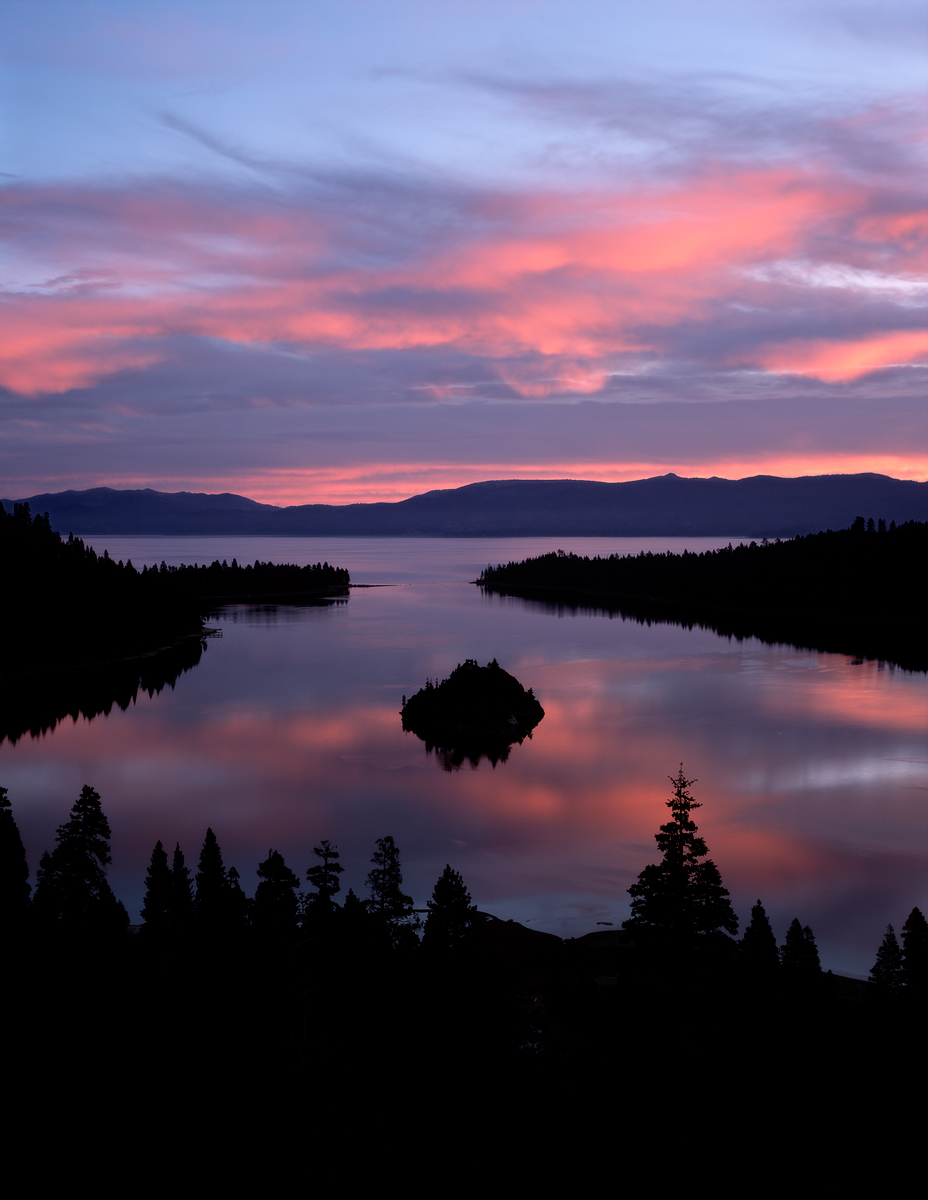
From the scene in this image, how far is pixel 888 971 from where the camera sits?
86.9 feet

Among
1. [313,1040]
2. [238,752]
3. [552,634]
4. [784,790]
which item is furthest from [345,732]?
[552,634]

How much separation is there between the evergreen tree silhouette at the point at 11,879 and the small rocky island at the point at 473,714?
38.8 metres

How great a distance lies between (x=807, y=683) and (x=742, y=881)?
223 feet

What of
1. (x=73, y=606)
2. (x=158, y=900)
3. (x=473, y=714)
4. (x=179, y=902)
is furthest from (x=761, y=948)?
(x=73, y=606)

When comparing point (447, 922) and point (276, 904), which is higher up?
point (447, 922)

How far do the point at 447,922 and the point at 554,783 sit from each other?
34.9m

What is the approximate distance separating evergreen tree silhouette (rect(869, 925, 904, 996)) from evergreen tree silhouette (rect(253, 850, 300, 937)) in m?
18.1

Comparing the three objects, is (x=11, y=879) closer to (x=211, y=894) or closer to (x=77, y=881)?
(x=77, y=881)

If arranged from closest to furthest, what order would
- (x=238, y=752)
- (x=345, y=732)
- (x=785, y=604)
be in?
(x=238, y=752) < (x=345, y=732) < (x=785, y=604)

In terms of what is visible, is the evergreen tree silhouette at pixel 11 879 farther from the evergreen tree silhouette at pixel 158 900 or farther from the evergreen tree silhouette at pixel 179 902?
the evergreen tree silhouette at pixel 179 902

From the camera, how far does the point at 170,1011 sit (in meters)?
26.1

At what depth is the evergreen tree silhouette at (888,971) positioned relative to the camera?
26391mm

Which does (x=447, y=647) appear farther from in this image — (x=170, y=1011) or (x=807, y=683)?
(x=170, y=1011)

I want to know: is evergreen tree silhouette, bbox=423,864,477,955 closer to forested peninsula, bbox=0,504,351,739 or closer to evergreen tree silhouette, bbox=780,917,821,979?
evergreen tree silhouette, bbox=780,917,821,979
